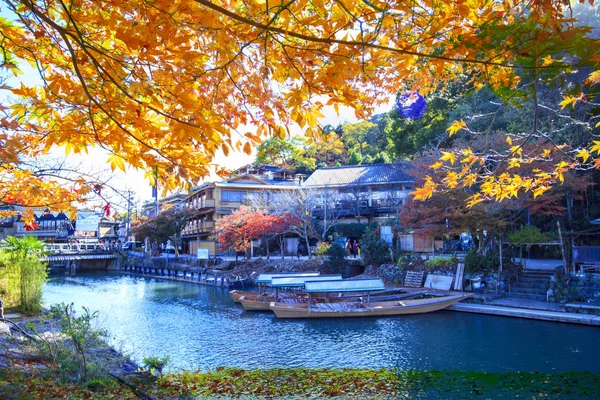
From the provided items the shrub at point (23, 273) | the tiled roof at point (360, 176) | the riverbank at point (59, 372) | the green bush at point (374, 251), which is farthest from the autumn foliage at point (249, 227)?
the riverbank at point (59, 372)

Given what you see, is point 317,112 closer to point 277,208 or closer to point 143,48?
point 143,48

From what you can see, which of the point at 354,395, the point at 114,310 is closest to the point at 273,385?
the point at 354,395

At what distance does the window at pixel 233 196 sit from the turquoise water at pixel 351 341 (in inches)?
669

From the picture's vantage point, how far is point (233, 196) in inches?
1310

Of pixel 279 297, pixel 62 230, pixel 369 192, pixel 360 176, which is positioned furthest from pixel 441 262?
pixel 62 230

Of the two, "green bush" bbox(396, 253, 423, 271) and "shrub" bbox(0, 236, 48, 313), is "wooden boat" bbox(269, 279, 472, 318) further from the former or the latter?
"shrub" bbox(0, 236, 48, 313)

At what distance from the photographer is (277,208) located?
25938 mm

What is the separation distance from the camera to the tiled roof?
27658 mm

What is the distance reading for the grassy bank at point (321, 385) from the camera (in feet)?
16.2

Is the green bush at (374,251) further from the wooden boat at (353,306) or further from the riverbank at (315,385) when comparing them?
the riverbank at (315,385)

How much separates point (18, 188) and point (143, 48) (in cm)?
301

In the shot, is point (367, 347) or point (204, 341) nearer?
point (367, 347)

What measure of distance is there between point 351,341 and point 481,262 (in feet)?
24.1

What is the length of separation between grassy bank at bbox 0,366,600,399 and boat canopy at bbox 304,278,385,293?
6281 millimetres
